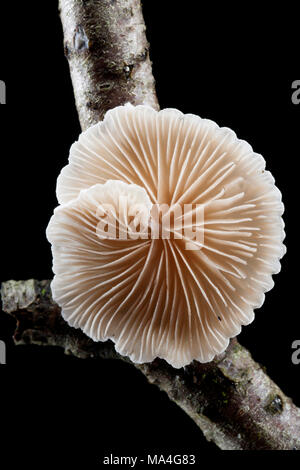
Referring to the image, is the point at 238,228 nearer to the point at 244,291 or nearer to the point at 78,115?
the point at 244,291

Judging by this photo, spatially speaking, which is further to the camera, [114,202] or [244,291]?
[244,291]

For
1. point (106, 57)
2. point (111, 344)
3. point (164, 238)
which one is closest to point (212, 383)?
point (111, 344)

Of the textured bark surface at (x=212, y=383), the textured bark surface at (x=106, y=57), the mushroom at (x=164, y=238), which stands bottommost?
the textured bark surface at (x=212, y=383)

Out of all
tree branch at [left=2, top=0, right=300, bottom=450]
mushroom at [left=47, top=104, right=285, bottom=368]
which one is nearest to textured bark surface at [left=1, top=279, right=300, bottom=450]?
tree branch at [left=2, top=0, right=300, bottom=450]

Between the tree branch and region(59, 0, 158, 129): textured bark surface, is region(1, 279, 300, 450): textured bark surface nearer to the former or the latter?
the tree branch

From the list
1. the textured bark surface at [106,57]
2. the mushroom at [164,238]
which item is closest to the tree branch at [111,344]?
the textured bark surface at [106,57]

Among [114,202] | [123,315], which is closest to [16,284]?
[123,315]

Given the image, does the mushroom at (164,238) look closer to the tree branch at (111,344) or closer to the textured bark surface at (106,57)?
the tree branch at (111,344)
